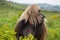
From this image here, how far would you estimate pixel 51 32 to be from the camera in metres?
6.59

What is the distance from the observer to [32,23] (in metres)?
4.29

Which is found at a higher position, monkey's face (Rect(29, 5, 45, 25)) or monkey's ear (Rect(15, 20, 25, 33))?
monkey's face (Rect(29, 5, 45, 25))

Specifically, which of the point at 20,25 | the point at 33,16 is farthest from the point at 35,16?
the point at 20,25

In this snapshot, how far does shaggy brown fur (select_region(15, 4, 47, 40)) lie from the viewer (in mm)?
4238

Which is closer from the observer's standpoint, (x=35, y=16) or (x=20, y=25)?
(x=35, y=16)

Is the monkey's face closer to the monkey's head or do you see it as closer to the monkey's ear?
the monkey's head

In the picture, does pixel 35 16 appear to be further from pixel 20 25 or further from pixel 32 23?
pixel 20 25

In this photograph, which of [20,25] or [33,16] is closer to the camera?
[33,16]

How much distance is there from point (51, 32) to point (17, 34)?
2213 mm

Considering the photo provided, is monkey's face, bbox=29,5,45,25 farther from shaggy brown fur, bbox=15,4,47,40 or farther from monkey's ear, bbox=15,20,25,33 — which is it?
monkey's ear, bbox=15,20,25,33

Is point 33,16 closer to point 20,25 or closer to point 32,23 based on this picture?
point 32,23

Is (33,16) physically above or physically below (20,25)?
above

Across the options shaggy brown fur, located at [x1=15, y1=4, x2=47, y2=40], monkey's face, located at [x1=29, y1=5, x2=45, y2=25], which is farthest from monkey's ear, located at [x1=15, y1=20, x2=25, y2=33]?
monkey's face, located at [x1=29, y1=5, x2=45, y2=25]

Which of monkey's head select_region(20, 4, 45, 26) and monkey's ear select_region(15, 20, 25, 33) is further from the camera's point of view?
monkey's ear select_region(15, 20, 25, 33)
